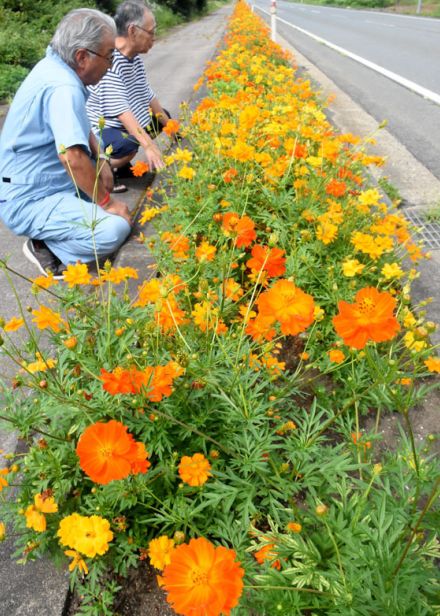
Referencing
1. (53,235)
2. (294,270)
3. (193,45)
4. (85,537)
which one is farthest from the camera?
(193,45)

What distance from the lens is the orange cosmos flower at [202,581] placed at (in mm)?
772

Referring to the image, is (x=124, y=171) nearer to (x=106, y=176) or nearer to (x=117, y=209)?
(x=106, y=176)

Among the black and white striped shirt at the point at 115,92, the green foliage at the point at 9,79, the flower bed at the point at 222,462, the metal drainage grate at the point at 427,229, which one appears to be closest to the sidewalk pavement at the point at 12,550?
the flower bed at the point at 222,462

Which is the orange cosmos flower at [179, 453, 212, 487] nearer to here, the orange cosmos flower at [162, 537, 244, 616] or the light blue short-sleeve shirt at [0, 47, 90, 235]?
the orange cosmos flower at [162, 537, 244, 616]

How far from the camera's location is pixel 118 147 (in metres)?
3.50

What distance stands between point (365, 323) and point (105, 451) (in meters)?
0.63

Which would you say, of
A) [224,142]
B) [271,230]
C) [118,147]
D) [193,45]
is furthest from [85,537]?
[193,45]

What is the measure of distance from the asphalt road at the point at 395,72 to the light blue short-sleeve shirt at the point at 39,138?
2.99 metres

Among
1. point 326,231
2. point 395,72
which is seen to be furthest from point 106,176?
point 395,72

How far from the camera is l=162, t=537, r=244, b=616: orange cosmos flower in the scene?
30.4 inches

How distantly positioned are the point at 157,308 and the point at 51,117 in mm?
1681

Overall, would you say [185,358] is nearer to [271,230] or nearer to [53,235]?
[271,230]

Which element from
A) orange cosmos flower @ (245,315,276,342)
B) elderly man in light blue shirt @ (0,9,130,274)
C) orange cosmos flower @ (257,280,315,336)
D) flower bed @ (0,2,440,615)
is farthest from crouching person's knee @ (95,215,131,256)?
orange cosmos flower @ (257,280,315,336)

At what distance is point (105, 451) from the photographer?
97 cm
